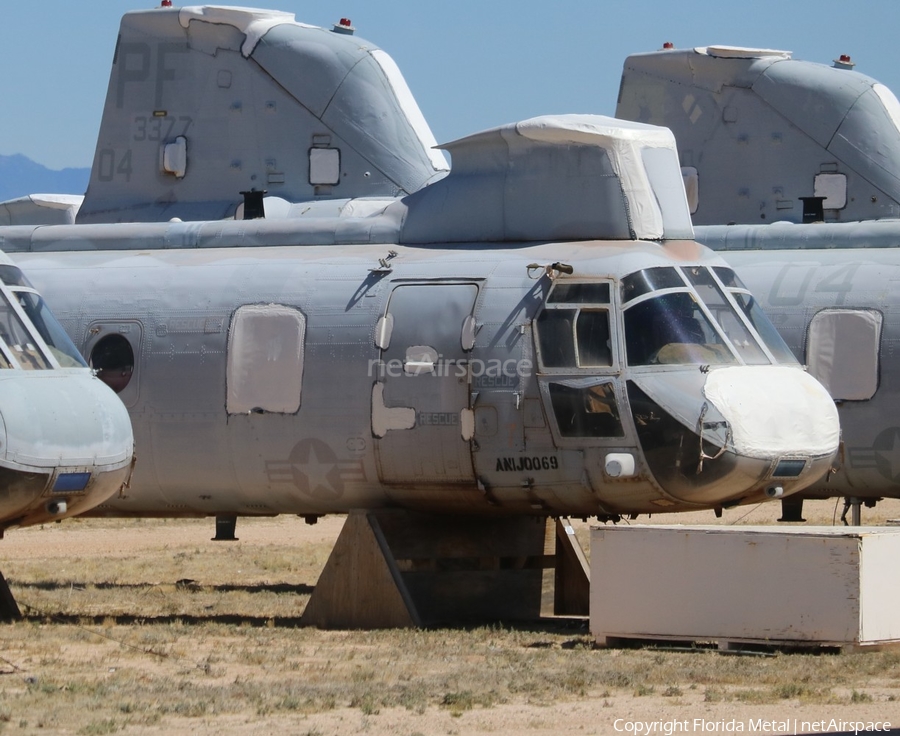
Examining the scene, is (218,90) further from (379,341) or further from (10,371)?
(10,371)

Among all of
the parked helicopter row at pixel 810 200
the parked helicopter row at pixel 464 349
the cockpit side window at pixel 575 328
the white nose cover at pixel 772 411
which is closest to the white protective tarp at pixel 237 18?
the parked helicopter row at pixel 464 349

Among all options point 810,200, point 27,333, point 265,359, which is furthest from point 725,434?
point 810,200

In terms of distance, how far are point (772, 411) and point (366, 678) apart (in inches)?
158

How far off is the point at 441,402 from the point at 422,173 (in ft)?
17.1

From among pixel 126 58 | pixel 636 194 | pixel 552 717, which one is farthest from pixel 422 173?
pixel 552 717

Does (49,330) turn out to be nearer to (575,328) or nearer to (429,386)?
(429,386)

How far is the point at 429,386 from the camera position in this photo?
13.8 meters

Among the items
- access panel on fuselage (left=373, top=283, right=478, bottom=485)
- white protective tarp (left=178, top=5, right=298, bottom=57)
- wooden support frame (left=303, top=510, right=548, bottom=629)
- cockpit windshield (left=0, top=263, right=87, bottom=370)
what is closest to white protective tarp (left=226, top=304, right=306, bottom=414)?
access panel on fuselage (left=373, top=283, right=478, bottom=485)

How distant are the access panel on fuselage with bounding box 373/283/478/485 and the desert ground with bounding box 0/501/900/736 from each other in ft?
4.35

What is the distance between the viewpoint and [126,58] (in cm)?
1878

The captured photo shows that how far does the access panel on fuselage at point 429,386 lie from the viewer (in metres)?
13.7

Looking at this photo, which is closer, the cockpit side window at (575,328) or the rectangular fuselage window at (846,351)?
the cockpit side window at (575,328)

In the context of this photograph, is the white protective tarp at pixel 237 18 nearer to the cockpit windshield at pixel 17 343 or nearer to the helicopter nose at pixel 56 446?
the cockpit windshield at pixel 17 343

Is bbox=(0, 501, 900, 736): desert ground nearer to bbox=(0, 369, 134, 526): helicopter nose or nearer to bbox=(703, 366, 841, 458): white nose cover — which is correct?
bbox=(0, 369, 134, 526): helicopter nose
